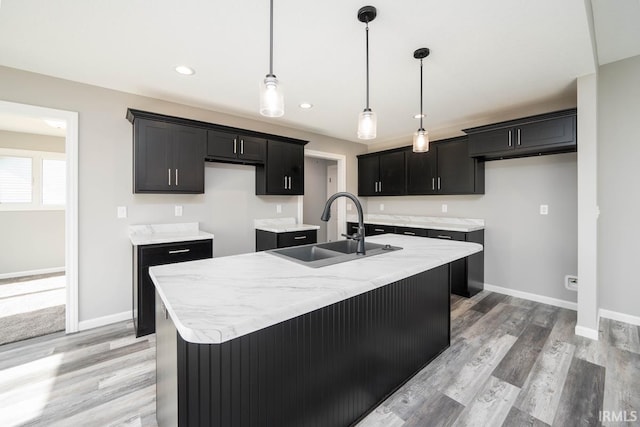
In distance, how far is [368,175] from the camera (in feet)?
16.7

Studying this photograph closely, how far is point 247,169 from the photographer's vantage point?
12.6 feet

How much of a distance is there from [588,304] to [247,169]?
4.00 metres

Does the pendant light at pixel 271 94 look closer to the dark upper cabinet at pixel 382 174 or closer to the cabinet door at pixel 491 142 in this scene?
the cabinet door at pixel 491 142

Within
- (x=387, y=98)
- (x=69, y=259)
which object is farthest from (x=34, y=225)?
(x=387, y=98)

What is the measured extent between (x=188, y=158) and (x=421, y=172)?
332 centimetres

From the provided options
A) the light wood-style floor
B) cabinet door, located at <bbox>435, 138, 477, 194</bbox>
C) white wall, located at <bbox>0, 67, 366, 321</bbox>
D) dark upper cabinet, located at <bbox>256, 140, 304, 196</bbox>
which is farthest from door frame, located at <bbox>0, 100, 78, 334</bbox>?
cabinet door, located at <bbox>435, 138, 477, 194</bbox>

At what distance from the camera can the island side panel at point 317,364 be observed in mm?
968

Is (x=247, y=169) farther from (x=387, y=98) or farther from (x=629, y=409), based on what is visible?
(x=629, y=409)

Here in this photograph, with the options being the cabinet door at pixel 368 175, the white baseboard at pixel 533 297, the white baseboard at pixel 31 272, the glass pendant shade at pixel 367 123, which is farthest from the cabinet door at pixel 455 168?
the white baseboard at pixel 31 272

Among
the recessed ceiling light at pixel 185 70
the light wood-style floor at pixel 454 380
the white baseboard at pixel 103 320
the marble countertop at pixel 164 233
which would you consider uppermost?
the recessed ceiling light at pixel 185 70

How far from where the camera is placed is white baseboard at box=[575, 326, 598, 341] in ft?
8.07

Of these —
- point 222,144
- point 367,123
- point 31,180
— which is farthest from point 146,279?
point 31,180

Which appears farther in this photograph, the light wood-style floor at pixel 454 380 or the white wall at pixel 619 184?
the white wall at pixel 619 184

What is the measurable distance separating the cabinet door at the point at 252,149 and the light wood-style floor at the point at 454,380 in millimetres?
2244
